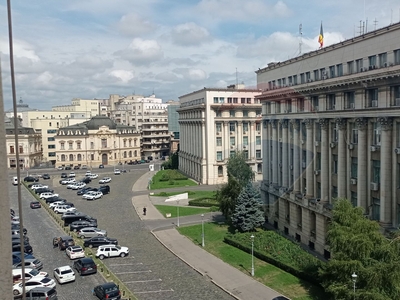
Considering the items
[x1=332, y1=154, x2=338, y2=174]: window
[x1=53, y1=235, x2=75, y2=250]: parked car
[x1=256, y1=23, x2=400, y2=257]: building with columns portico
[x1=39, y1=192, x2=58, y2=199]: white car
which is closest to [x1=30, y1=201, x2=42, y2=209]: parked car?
[x1=39, y1=192, x2=58, y2=199]: white car

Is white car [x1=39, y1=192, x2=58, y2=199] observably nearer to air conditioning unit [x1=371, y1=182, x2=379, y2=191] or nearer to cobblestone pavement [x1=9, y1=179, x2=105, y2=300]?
cobblestone pavement [x1=9, y1=179, x2=105, y2=300]

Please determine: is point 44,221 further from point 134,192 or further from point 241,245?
point 241,245

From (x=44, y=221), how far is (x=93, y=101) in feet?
379

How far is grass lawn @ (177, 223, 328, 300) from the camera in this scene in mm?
25984

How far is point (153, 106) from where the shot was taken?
484 feet

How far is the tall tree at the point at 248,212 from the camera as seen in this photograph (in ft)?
127

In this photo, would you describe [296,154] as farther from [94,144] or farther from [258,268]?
[94,144]

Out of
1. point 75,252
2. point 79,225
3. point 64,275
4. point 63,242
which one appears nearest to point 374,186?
point 64,275

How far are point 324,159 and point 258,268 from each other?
10.6m

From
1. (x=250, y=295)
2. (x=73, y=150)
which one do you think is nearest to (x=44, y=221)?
(x=250, y=295)

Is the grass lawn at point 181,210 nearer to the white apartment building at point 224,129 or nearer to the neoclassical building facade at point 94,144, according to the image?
the white apartment building at point 224,129

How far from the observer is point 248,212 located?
38812mm

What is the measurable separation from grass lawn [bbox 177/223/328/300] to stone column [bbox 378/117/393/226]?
6739 millimetres

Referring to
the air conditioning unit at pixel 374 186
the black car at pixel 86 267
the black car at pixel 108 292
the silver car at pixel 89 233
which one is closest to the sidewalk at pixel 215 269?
the silver car at pixel 89 233
